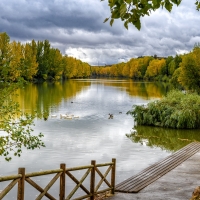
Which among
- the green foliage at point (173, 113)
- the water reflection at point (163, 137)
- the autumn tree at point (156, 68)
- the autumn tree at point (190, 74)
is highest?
the autumn tree at point (156, 68)

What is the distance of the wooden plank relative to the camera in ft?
39.5

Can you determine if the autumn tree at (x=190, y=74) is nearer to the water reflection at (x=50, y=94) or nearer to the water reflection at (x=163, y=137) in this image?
the water reflection at (x=50, y=94)

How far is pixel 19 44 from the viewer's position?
99.3m

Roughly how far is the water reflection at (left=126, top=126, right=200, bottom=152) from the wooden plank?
5.24m

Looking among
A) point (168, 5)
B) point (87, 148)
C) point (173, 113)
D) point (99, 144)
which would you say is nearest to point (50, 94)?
point (173, 113)

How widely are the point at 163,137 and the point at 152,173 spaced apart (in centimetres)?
1366

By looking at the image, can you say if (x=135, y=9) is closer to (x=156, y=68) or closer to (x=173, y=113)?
(x=173, y=113)

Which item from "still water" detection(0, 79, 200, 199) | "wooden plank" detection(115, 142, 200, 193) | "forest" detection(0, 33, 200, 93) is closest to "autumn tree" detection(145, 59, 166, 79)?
"forest" detection(0, 33, 200, 93)

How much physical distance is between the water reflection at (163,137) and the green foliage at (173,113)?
2.29 ft

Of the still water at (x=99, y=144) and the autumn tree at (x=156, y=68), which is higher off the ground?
the autumn tree at (x=156, y=68)

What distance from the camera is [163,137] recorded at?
2750cm

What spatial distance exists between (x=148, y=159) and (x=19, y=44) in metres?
85.1

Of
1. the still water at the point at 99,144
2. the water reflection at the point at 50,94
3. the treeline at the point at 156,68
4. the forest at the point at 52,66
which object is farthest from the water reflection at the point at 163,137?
the treeline at the point at 156,68

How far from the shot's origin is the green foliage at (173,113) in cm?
3016
